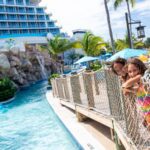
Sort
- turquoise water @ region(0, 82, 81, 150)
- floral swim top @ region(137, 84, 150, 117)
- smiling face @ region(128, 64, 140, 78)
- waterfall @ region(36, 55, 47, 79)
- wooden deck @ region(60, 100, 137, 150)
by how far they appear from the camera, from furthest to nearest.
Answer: waterfall @ region(36, 55, 47, 79) → turquoise water @ region(0, 82, 81, 150) → wooden deck @ region(60, 100, 137, 150) → smiling face @ region(128, 64, 140, 78) → floral swim top @ region(137, 84, 150, 117)

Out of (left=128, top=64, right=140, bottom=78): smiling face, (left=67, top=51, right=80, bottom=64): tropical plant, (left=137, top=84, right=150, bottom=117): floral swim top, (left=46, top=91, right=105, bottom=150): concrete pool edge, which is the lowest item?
(left=46, top=91, right=105, bottom=150): concrete pool edge

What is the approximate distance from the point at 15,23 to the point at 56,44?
46508 millimetres

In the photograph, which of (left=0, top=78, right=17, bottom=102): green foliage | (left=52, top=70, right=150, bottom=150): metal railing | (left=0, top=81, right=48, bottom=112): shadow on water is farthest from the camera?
(left=0, top=78, right=17, bottom=102): green foliage

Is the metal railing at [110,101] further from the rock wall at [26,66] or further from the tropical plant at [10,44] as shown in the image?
the tropical plant at [10,44]

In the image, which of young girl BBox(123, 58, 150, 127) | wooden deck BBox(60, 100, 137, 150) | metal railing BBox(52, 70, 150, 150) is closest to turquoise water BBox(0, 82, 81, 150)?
wooden deck BBox(60, 100, 137, 150)

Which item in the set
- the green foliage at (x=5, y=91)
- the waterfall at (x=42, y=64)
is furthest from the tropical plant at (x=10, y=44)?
the green foliage at (x=5, y=91)

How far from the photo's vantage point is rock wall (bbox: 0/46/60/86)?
145 ft

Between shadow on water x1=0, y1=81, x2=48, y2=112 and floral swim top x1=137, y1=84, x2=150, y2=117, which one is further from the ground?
floral swim top x1=137, y1=84, x2=150, y2=117

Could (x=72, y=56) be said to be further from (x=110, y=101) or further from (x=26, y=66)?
(x=110, y=101)

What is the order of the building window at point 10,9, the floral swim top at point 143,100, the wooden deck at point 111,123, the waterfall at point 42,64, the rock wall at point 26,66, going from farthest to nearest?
the building window at point 10,9 < the waterfall at point 42,64 < the rock wall at point 26,66 < the wooden deck at point 111,123 < the floral swim top at point 143,100

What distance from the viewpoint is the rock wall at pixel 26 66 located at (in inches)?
1745

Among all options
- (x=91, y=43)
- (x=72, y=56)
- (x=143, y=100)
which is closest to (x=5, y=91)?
(x=91, y=43)

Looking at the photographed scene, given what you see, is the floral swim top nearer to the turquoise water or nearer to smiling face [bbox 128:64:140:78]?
smiling face [bbox 128:64:140:78]

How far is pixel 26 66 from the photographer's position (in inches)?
2003
